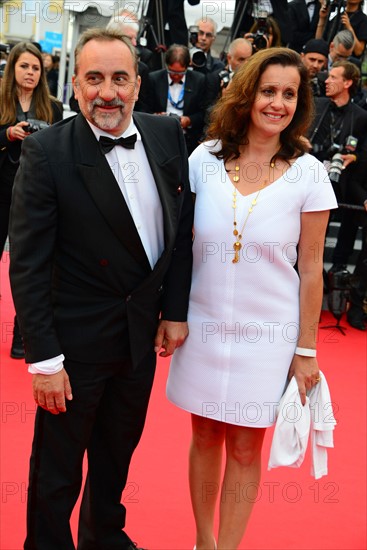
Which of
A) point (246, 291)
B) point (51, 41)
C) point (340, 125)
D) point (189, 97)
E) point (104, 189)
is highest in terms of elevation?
point (51, 41)

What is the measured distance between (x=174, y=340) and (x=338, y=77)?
3.69 m

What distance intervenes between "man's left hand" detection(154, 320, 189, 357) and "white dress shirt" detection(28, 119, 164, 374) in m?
0.21

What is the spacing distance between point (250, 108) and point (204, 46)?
4806 mm

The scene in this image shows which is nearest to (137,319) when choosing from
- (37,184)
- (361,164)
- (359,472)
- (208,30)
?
(37,184)

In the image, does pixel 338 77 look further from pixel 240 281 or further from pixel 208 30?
pixel 240 281

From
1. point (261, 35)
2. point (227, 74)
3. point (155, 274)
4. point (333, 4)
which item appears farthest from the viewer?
point (333, 4)

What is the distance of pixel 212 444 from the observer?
240 cm

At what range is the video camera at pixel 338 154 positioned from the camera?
17.1ft

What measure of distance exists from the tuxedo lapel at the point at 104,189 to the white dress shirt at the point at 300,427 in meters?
0.69

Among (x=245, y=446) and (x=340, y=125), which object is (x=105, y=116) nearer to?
(x=245, y=446)

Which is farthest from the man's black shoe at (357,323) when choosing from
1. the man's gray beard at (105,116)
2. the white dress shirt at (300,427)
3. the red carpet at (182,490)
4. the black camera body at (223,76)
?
the man's gray beard at (105,116)

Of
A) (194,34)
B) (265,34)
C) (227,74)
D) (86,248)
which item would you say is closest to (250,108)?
(86,248)

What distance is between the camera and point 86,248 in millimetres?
2029

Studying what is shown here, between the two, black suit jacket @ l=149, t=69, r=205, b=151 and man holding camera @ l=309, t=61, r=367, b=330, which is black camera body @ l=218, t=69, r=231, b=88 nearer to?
black suit jacket @ l=149, t=69, r=205, b=151
